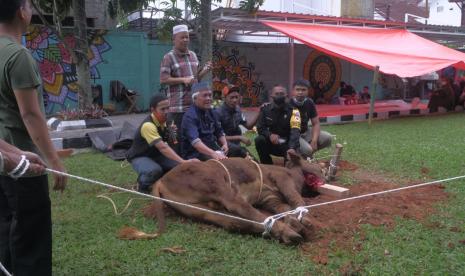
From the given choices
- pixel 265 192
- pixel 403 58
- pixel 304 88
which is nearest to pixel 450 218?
pixel 265 192

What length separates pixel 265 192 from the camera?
3.82 m

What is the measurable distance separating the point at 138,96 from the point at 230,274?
9.88 metres

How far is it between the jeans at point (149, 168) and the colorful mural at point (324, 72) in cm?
1165

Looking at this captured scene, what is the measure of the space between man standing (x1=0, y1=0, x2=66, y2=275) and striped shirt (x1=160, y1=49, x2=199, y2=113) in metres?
2.78

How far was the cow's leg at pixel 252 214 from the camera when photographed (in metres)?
3.12

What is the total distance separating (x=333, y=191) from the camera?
4.26m

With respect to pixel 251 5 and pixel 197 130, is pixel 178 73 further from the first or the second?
pixel 251 5

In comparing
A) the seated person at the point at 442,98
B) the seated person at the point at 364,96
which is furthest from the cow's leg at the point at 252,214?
the seated person at the point at 364,96

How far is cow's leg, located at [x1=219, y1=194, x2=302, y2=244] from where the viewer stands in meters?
3.12

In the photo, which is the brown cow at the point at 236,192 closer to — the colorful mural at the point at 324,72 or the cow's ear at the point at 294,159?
the cow's ear at the point at 294,159

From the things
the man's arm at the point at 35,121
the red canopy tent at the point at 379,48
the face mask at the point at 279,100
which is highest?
the red canopy tent at the point at 379,48

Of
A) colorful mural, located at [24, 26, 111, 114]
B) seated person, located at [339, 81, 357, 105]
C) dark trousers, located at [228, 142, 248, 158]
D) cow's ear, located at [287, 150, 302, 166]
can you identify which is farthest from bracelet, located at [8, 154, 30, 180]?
seated person, located at [339, 81, 357, 105]

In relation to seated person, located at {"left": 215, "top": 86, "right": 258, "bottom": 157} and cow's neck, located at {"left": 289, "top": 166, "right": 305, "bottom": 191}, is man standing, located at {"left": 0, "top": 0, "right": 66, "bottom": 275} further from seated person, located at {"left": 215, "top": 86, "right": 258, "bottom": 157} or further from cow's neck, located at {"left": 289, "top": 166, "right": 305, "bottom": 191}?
seated person, located at {"left": 215, "top": 86, "right": 258, "bottom": 157}

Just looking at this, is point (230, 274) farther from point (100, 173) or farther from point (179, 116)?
point (100, 173)
